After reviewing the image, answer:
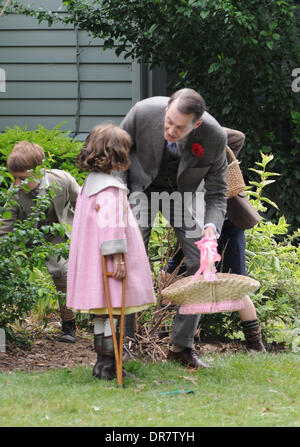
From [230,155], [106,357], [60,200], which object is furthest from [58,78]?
[106,357]

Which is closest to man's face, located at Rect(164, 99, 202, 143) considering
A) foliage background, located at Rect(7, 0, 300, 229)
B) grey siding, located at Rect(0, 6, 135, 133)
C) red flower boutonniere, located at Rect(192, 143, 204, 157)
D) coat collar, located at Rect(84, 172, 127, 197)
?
red flower boutonniere, located at Rect(192, 143, 204, 157)

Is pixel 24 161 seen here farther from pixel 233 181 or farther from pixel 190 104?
pixel 233 181

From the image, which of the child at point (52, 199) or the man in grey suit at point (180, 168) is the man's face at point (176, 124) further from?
the child at point (52, 199)

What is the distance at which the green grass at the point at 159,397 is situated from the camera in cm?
311

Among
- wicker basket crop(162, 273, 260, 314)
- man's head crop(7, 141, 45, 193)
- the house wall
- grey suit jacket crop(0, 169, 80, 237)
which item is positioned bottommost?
wicker basket crop(162, 273, 260, 314)

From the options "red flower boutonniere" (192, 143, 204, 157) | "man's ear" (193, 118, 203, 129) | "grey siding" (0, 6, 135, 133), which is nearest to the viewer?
"man's ear" (193, 118, 203, 129)

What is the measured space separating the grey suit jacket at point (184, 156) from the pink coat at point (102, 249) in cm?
41

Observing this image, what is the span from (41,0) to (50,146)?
2.61 meters

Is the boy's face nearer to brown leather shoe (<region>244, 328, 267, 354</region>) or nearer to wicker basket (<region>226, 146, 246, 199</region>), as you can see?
wicker basket (<region>226, 146, 246, 199</region>)

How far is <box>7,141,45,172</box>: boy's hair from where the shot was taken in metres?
4.46

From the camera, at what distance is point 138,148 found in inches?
161

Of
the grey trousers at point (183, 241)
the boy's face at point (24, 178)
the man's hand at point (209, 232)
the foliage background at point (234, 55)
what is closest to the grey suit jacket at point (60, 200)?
the boy's face at point (24, 178)

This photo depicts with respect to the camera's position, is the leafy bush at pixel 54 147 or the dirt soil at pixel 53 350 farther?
the leafy bush at pixel 54 147

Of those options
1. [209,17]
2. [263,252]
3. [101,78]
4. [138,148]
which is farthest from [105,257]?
[101,78]
